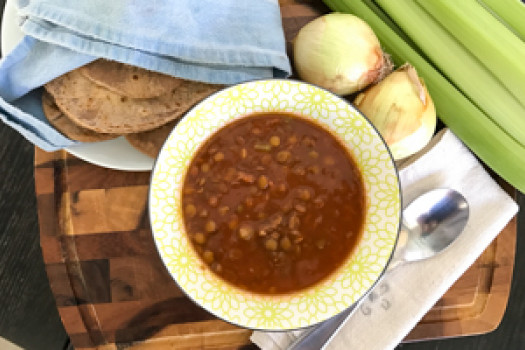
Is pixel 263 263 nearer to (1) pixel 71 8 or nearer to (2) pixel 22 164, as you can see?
(1) pixel 71 8

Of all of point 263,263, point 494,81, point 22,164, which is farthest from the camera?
point 22,164

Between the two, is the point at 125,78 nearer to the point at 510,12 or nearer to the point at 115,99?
the point at 115,99

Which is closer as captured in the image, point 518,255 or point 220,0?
point 220,0

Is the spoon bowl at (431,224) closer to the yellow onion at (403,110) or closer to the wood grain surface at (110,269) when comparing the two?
the yellow onion at (403,110)

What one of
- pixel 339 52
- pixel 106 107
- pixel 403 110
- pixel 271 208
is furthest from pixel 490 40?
pixel 106 107

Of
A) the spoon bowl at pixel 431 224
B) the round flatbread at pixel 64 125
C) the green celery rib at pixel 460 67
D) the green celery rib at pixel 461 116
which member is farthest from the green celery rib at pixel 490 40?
the round flatbread at pixel 64 125

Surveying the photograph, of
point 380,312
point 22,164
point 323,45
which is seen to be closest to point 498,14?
point 323,45

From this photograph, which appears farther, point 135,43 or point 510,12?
point 510,12
